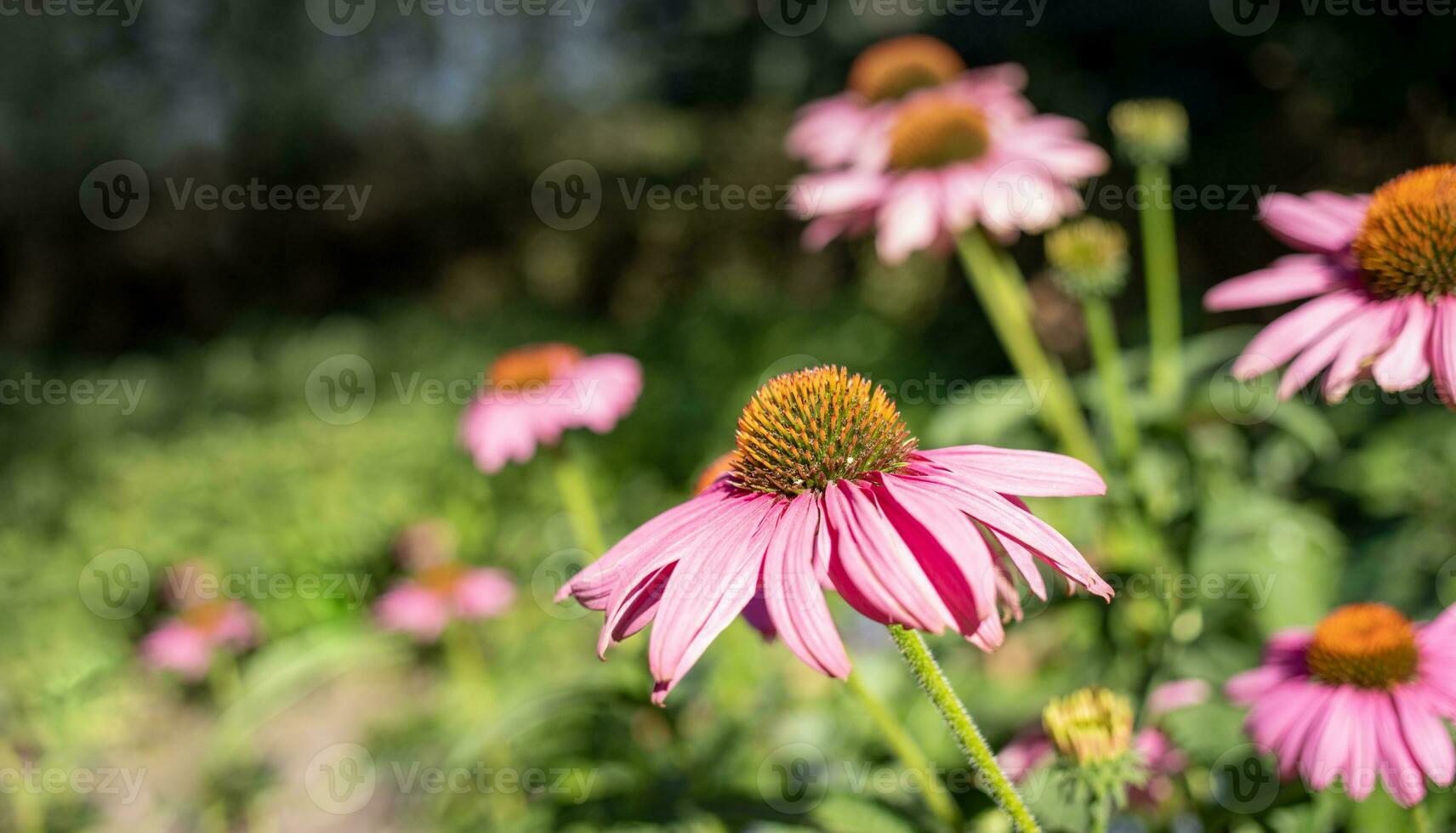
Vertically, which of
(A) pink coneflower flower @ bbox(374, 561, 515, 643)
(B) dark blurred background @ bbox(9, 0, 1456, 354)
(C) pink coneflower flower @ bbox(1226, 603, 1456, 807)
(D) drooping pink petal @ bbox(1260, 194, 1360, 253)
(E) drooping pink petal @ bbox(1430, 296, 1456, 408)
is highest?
(B) dark blurred background @ bbox(9, 0, 1456, 354)

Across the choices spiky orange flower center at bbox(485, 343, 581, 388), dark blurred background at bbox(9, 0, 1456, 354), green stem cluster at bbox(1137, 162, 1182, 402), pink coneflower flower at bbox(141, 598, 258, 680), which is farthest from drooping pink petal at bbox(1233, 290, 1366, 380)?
dark blurred background at bbox(9, 0, 1456, 354)

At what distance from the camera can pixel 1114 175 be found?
14.3 ft

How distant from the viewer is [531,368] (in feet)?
6.15

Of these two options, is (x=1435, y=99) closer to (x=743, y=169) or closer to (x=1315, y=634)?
(x=1315, y=634)

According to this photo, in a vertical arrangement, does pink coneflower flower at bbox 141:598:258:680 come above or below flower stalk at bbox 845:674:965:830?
above

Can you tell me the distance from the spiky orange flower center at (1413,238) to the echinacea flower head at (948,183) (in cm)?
54

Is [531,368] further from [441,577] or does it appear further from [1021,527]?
[1021,527]

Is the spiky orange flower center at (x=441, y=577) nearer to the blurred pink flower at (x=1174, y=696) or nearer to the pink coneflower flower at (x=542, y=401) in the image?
the pink coneflower flower at (x=542, y=401)

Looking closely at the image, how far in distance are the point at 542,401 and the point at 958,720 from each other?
3.63 ft

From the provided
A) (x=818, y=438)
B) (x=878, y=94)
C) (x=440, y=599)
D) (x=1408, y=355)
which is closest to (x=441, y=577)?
(x=440, y=599)

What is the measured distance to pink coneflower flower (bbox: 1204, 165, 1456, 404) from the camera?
0.93 meters

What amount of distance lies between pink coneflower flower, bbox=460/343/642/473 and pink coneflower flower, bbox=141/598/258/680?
3.99 ft

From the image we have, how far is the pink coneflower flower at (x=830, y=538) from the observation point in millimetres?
718

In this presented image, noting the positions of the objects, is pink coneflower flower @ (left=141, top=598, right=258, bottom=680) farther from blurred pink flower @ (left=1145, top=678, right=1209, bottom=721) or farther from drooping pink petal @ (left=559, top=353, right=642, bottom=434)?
blurred pink flower @ (left=1145, top=678, right=1209, bottom=721)
